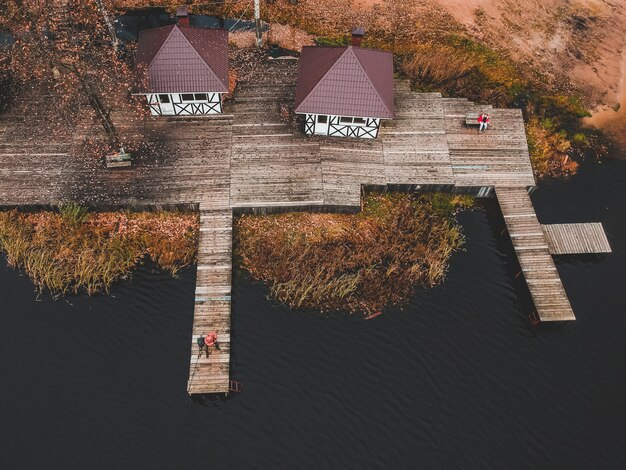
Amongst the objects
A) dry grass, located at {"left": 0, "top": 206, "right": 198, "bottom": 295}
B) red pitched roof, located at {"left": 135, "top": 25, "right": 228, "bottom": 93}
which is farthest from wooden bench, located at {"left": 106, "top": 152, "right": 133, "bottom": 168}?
red pitched roof, located at {"left": 135, "top": 25, "right": 228, "bottom": 93}

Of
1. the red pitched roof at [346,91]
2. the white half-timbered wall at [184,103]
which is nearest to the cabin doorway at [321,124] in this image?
the red pitched roof at [346,91]

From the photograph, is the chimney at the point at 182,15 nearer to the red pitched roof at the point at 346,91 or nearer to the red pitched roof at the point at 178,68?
the red pitched roof at the point at 178,68

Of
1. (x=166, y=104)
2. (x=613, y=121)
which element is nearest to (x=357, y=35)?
(x=166, y=104)

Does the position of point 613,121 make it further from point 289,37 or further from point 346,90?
point 289,37

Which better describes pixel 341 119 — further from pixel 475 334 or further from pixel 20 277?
pixel 20 277

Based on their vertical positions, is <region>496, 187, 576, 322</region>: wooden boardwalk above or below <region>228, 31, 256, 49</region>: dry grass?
below

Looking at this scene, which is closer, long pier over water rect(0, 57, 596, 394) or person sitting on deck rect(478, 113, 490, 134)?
long pier over water rect(0, 57, 596, 394)

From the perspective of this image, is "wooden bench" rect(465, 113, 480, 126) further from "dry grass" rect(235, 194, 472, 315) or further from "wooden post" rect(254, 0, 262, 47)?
"wooden post" rect(254, 0, 262, 47)
